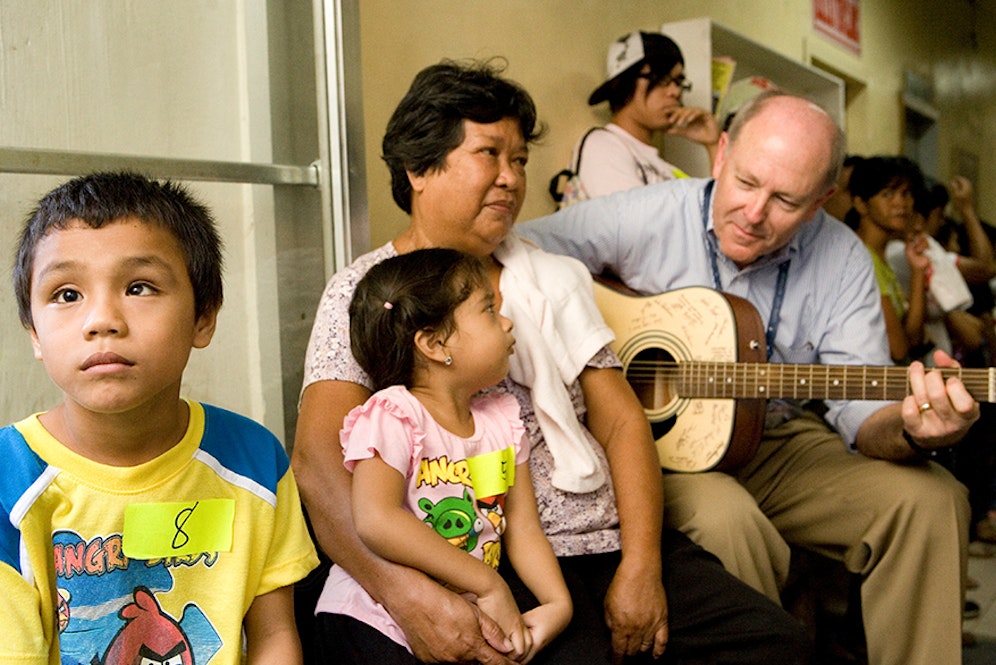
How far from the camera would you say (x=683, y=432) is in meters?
2.17

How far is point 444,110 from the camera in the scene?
5.90ft

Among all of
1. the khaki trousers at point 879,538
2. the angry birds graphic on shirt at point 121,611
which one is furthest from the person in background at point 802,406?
the angry birds graphic on shirt at point 121,611

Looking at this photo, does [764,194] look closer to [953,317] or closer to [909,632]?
[909,632]

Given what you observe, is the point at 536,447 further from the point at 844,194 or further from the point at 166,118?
the point at 844,194

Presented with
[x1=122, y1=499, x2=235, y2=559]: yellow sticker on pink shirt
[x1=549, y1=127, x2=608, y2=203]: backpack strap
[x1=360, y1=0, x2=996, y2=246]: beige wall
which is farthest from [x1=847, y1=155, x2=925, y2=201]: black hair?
[x1=122, y1=499, x2=235, y2=559]: yellow sticker on pink shirt

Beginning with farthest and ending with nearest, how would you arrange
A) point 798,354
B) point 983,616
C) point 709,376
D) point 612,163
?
point 612,163
point 983,616
point 798,354
point 709,376

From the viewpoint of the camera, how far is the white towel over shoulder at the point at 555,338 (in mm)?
1698

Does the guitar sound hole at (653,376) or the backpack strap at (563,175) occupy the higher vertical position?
the backpack strap at (563,175)

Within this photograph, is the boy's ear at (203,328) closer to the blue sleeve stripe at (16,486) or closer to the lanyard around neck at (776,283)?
the blue sleeve stripe at (16,486)

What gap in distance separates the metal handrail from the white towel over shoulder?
48 centimetres

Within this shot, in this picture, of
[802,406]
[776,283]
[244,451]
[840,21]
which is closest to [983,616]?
[802,406]

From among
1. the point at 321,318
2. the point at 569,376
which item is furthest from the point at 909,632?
the point at 321,318

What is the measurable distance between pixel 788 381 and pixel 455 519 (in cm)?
96

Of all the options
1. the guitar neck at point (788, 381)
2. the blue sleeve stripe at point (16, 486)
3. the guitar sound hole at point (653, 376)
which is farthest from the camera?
the guitar sound hole at point (653, 376)
